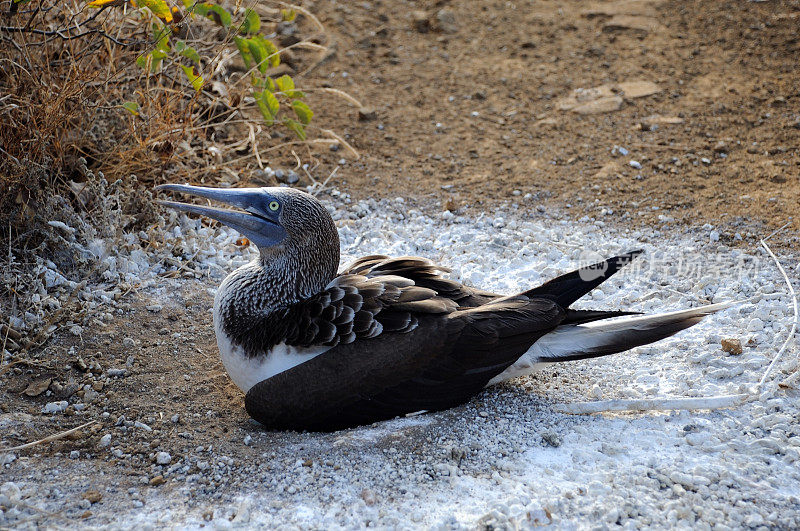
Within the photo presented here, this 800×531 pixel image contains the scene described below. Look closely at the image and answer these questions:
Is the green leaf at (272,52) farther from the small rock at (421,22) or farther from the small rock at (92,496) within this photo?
the small rock at (92,496)

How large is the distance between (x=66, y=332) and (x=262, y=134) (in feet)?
10.1

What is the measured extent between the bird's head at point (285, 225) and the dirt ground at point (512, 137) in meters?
0.86

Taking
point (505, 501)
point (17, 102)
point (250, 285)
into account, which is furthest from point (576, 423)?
point (17, 102)

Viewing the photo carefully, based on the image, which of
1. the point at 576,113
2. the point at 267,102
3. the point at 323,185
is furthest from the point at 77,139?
the point at 576,113

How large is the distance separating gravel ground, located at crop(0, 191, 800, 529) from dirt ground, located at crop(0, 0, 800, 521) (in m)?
0.18

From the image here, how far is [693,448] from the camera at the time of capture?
416 centimetres

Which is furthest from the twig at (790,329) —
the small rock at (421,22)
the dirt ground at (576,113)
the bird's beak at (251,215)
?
the small rock at (421,22)

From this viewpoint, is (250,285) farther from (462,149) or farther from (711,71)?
(711,71)

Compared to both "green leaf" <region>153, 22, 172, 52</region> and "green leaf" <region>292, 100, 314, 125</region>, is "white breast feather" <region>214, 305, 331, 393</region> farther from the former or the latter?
"green leaf" <region>292, 100, 314, 125</region>

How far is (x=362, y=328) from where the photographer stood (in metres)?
4.30

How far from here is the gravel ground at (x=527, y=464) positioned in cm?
368

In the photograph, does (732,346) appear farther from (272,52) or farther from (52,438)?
(272,52)

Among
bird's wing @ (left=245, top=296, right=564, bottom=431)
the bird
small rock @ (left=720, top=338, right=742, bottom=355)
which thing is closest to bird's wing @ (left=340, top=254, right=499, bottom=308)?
the bird

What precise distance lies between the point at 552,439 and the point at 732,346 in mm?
1436
